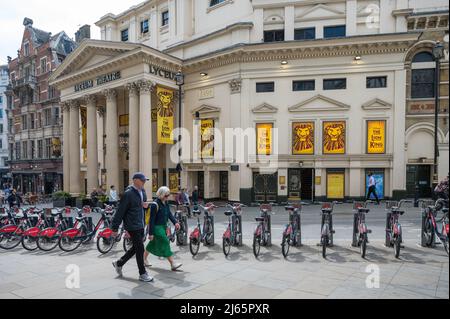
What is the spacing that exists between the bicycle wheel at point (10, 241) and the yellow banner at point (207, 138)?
1375 centimetres

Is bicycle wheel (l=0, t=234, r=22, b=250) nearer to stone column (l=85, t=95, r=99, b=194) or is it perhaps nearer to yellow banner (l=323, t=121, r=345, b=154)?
stone column (l=85, t=95, r=99, b=194)

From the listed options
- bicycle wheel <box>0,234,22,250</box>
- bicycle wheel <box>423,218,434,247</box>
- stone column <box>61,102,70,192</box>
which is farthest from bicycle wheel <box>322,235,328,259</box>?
stone column <box>61,102,70,192</box>

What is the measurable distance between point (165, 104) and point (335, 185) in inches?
557

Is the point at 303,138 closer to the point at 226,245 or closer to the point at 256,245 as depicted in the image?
the point at 256,245

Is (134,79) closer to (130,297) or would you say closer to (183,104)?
(183,104)

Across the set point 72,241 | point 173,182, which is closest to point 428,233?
point 72,241

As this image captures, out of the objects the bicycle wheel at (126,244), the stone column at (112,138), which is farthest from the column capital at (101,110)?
the bicycle wheel at (126,244)

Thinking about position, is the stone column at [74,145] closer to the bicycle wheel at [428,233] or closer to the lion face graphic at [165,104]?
the lion face graphic at [165,104]

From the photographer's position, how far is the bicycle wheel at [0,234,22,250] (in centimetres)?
868

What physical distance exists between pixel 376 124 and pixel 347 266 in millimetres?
15160

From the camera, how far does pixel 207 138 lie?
2166 centimetres

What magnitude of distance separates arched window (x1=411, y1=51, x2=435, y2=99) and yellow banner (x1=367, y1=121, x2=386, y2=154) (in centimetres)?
301
